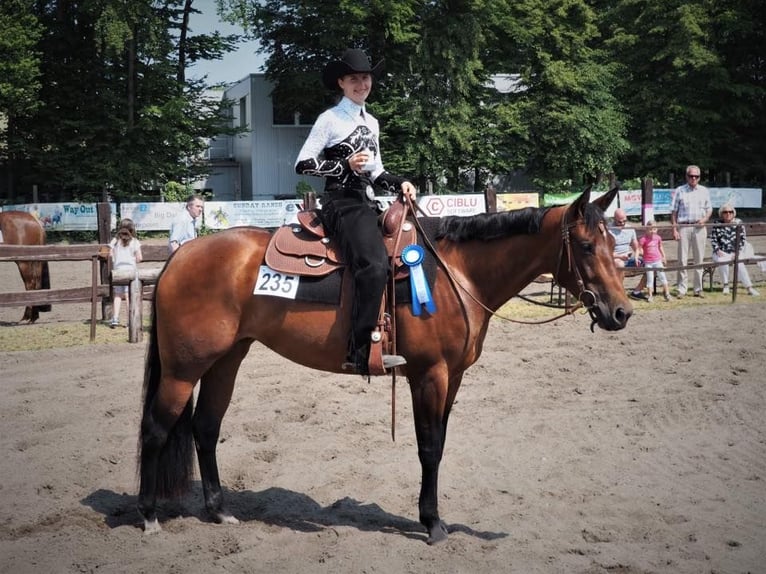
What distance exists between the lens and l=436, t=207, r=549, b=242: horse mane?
5.10 meters

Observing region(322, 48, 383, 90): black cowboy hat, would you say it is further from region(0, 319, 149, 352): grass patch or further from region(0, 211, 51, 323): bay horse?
region(0, 211, 51, 323): bay horse

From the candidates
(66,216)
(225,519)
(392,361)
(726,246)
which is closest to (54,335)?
(225,519)

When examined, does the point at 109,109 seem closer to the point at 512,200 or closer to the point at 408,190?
the point at 512,200

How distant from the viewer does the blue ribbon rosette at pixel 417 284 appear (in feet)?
16.4

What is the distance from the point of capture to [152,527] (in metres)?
5.17

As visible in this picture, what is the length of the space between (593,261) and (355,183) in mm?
1684

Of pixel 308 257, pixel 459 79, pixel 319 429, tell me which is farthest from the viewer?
pixel 459 79

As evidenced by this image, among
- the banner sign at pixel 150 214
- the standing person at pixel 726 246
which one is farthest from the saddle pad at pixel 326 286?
the banner sign at pixel 150 214

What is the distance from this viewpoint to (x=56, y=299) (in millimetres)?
12258

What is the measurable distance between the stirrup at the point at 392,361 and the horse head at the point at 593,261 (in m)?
1.20

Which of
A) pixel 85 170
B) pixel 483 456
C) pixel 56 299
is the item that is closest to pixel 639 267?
pixel 483 456

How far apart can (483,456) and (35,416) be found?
14.2 feet

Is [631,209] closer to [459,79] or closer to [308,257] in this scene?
[459,79]

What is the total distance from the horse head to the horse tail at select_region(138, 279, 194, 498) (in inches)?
110
